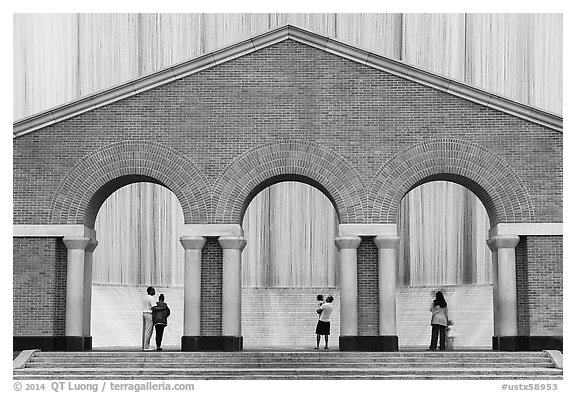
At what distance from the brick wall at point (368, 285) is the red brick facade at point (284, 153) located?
0.11 ft

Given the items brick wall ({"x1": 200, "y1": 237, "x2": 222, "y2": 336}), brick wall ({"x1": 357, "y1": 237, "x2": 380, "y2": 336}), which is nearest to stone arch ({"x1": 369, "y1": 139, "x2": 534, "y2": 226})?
brick wall ({"x1": 357, "y1": 237, "x2": 380, "y2": 336})

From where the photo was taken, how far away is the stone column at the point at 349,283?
27000mm

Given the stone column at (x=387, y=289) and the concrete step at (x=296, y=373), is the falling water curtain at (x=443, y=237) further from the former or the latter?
the concrete step at (x=296, y=373)

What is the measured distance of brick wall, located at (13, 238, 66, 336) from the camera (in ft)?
88.7

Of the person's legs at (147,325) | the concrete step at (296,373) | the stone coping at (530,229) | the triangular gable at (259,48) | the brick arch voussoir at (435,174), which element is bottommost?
the concrete step at (296,373)

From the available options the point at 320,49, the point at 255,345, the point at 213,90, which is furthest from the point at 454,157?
the point at 255,345

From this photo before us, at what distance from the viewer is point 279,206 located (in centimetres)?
3900

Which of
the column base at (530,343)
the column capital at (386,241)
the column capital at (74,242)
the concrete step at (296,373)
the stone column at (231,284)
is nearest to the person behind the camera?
the concrete step at (296,373)

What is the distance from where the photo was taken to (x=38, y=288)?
27.2m

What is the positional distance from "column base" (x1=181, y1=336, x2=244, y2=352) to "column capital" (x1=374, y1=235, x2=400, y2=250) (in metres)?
4.13

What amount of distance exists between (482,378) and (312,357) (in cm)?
369

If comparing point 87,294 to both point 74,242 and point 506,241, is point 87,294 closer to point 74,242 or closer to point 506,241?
point 74,242

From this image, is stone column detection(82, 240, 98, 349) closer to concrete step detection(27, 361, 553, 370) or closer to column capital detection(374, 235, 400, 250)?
concrete step detection(27, 361, 553, 370)

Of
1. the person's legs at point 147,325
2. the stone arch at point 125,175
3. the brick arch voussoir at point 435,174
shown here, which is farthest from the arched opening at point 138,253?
the brick arch voussoir at point 435,174
